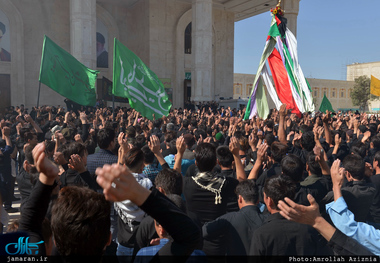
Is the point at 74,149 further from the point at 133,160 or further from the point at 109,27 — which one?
the point at 109,27

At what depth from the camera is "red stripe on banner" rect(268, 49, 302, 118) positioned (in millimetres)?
9289

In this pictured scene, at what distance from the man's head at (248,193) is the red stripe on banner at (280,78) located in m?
7.09

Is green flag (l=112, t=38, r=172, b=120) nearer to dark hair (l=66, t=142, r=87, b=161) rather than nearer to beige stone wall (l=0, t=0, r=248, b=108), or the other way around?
dark hair (l=66, t=142, r=87, b=161)

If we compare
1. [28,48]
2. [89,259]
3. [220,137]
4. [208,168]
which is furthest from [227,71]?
[89,259]

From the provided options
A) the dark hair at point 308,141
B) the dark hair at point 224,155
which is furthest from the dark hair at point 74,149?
the dark hair at point 308,141

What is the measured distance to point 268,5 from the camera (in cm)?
3011

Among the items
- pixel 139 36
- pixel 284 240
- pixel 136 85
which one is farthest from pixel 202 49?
pixel 284 240

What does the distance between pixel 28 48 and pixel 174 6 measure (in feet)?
41.3

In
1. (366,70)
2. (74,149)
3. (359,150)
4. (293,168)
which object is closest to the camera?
(293,168)

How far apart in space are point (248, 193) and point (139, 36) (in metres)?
26.9

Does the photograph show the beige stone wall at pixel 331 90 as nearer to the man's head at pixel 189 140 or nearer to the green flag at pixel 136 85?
the green flag at pixel 136 85

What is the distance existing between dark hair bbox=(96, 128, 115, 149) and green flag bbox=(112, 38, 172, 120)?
3685 millimetres

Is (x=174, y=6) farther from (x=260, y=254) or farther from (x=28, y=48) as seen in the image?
(x=260, y=254)

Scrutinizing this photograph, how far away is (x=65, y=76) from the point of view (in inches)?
357
